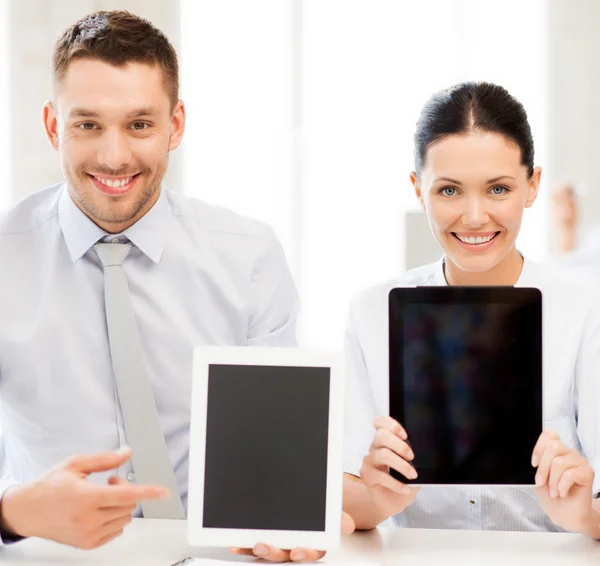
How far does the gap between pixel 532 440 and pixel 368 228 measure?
358 centimetres

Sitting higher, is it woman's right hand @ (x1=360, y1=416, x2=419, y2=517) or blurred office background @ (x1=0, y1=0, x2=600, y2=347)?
blurred office background @ (x1=0, y1=0, x2=600, y2=347)

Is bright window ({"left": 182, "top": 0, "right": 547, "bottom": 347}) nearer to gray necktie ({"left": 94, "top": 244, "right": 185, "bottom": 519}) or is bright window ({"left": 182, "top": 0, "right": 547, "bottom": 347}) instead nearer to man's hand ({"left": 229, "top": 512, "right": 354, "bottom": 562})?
gray necktie ({"left": 94, "top": 244, "right": 185, "bottom": 519})

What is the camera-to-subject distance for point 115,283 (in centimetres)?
161

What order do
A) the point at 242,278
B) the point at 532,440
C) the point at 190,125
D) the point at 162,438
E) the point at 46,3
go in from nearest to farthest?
1. the point at 532,440
2. the point at 162,438
3. the point at 242,278
4. the point at 46,3
5. the point at 190,125

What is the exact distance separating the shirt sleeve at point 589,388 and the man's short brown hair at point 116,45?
2.94 feet

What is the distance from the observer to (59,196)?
5.95 ft

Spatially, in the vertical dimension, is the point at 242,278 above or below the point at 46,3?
below

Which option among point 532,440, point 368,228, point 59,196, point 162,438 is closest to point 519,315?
point 532,440

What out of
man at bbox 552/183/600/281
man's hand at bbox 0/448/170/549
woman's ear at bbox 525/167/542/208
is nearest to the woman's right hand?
man's hand at bbox 0/448/170/549

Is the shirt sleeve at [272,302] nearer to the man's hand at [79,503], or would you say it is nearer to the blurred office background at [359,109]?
the man's hand at [79,503]

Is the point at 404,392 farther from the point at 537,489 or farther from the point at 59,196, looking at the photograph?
the point at 59,196

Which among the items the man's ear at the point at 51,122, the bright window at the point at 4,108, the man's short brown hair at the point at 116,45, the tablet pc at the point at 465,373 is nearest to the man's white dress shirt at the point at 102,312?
the man's ear at the point at 51,122

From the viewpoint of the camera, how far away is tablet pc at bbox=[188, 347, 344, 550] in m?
1.20

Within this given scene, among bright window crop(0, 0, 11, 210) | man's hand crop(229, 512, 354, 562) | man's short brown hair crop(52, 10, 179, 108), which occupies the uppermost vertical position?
bright window crop(0, 0, 11, 210)
